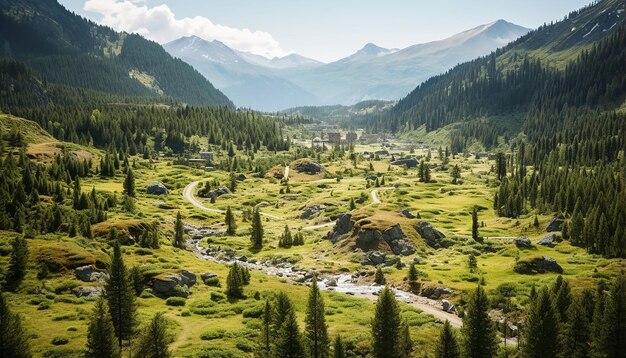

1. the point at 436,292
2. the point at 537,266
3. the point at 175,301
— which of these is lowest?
the point at 436,292

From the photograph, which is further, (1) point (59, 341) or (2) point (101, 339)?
(1) point (59, 341)

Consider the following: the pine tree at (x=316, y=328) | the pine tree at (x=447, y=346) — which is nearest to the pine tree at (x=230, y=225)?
the pine tree at (x=316, y=328)

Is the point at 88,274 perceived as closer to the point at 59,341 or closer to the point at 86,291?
the point at 86,291

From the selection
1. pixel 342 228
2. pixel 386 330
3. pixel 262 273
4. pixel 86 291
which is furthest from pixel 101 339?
pixel 342 228

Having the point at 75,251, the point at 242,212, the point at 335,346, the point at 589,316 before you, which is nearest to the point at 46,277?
the point at 75,251

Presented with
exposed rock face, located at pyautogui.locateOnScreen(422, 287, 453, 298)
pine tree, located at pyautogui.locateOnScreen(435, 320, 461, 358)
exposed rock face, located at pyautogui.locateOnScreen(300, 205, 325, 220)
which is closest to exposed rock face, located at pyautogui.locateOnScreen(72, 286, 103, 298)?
pine tree, located at pyautogui.locateOnScreen(435, 320, 461, 358)
